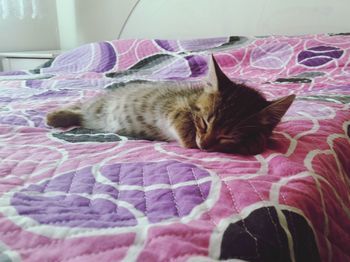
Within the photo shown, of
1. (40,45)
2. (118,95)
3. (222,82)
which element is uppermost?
(222,82)

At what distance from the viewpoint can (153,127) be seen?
1061 millimetres

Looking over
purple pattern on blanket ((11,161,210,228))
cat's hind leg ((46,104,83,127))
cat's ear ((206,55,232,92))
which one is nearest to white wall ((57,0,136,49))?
cat's hind leg ((46,104,83,127))

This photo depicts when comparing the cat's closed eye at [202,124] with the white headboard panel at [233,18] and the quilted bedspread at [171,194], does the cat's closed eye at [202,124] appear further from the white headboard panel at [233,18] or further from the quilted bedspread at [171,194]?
the white headboard panel at [233,18]

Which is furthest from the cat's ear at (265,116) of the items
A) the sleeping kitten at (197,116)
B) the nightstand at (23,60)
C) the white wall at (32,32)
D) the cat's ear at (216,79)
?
the white wall at (32,32)

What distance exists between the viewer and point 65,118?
3.81 ft

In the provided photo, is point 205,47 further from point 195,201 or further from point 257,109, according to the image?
point 195,201

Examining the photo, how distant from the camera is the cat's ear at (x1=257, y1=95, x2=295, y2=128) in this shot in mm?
870

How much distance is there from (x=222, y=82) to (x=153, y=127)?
0.25 metres

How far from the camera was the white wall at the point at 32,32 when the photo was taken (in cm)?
295

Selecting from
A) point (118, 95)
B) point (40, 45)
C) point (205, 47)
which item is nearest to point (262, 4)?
point (205, 47)

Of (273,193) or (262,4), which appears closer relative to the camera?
(273,193)

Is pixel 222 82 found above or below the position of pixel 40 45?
above

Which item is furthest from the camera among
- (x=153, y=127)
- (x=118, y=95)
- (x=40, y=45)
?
(x=40, y=45)

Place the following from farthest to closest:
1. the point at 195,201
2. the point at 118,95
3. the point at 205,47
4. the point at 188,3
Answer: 1. the point at 188,3
2. the point at 205,47
3. the point at 118,95
4. the point at 195,201
